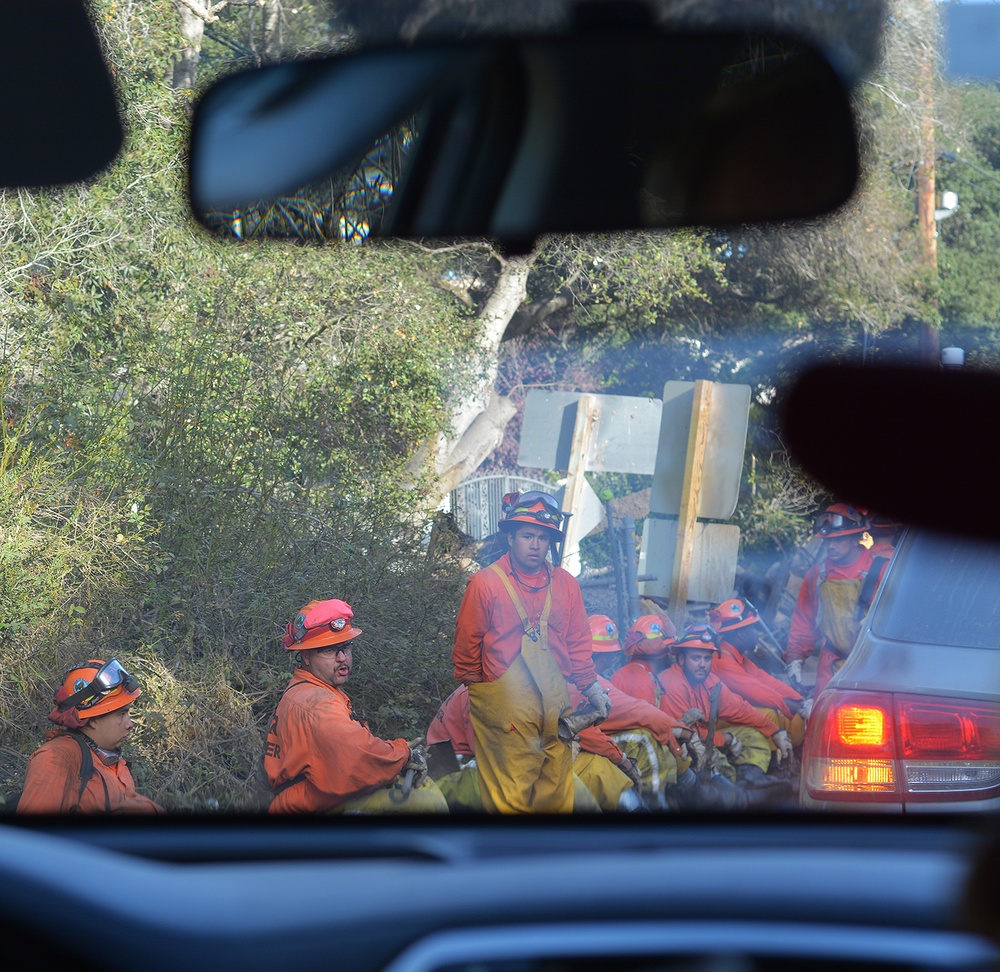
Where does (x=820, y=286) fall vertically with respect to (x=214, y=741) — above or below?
above

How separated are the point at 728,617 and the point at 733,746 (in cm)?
225

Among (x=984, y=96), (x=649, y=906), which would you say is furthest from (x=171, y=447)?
(x=984, y=96)

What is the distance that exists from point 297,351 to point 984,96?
9266 mm

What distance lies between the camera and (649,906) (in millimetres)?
1187

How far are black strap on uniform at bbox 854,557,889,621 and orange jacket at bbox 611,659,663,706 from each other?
1.50m

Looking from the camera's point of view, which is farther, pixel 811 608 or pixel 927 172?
pixel 927 172

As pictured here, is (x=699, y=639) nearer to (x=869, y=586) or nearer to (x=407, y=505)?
(x=869, y=586)

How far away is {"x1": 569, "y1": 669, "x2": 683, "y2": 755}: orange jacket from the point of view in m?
5.68

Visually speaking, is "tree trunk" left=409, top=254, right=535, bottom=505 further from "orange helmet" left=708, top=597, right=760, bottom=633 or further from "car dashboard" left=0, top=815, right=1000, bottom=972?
"car dashboard" left=0, top=815, right=1000, bottom=972

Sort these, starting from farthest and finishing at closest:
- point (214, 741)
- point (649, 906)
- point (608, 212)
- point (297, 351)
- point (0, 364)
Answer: point (297, 351)
point (0, 364)
point (214, 741)
point (608, 212)
point (649, 906)

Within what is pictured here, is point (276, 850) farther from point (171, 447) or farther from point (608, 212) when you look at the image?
point (171, 447)

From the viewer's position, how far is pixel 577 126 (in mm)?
2326

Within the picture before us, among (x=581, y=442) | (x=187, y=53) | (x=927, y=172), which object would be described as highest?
(x=187, y=53)

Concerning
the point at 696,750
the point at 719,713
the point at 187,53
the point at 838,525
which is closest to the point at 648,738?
the point at 696,750
